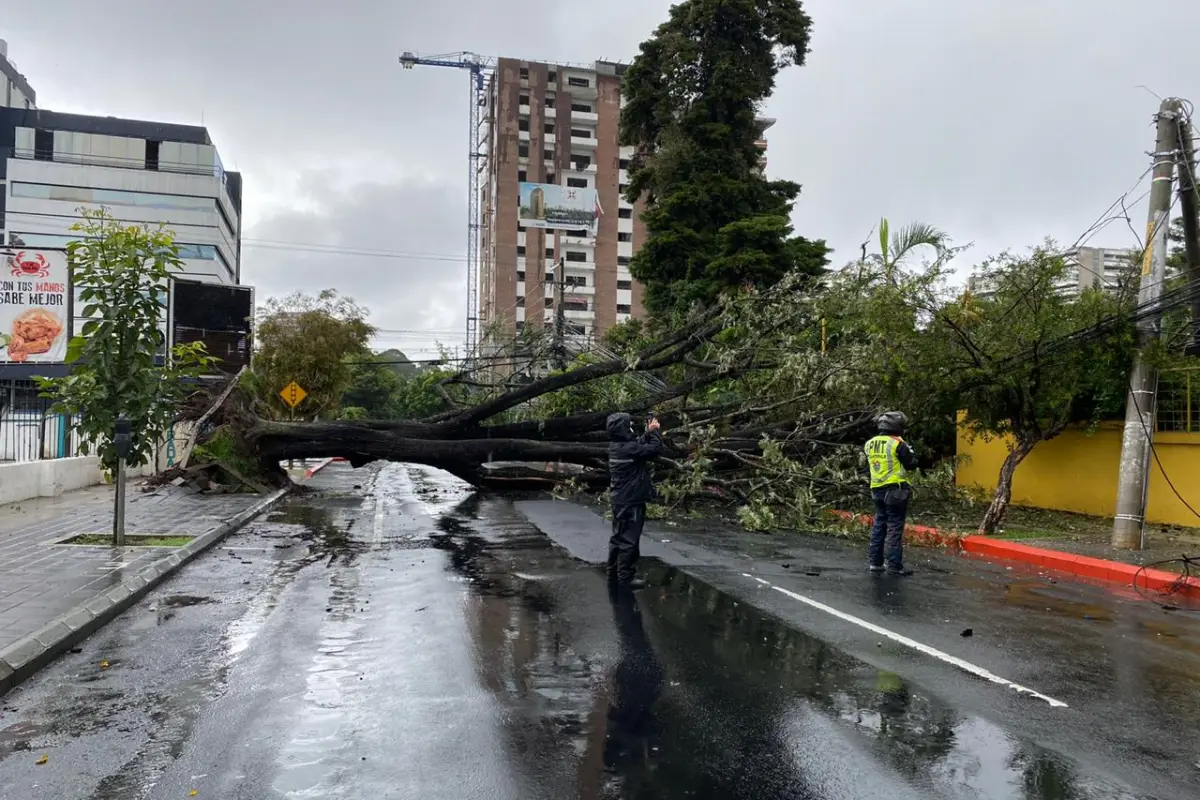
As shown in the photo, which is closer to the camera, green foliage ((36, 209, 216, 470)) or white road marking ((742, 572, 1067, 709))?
white road marking ((742, 572, 1067, 709))

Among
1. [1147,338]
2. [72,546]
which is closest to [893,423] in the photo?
[1147,338]

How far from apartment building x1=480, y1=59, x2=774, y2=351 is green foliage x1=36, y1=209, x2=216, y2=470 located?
7011 cm

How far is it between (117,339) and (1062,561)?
1123 cm

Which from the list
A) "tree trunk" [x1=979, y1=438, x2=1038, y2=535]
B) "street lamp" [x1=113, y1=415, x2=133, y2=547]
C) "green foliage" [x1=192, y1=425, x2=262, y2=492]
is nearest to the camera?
"street lamp" [x1=113, y1=415, x2=133, y2=547]

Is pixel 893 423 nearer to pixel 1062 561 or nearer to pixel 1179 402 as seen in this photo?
pixel 1062 561

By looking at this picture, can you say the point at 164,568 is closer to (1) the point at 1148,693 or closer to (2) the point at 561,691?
(2) the point at 561,691

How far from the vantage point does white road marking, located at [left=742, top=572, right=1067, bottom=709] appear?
5.35 m

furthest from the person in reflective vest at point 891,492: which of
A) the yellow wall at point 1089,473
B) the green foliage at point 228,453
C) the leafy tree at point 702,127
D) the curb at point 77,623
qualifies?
the leafy tree at point 702,127

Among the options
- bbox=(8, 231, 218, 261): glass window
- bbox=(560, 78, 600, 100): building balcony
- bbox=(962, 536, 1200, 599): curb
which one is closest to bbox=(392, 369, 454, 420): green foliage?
bbox=(8, 231, 218, 261): glass window

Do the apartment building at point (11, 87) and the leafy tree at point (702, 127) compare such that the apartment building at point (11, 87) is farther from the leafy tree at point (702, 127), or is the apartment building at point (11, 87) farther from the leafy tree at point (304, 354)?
the leafy tree at point (702, 127)

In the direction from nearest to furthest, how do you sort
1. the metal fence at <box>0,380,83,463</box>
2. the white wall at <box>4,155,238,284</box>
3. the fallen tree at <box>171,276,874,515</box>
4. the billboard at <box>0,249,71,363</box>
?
the metal fence at <box>0,380,83,463</box> → the fallen tree at <box>171,276,874,515</box> → the billboard at <box>0,249,71,363</box> → the white wall at <box>4,155,238,284</box>

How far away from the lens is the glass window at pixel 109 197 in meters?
74.6

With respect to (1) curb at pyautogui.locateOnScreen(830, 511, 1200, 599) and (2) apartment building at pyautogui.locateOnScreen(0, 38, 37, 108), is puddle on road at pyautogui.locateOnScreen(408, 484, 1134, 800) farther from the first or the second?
(2) apartment building at pyautogui.locateOnScreen(0, 38, 37, 108)

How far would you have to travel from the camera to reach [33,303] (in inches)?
961
